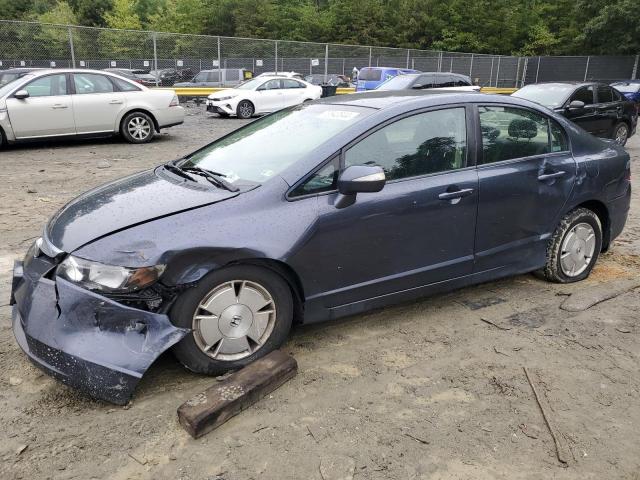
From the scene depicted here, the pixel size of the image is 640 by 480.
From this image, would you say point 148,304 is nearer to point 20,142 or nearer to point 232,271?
point 232,271

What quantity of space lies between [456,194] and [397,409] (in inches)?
58.9

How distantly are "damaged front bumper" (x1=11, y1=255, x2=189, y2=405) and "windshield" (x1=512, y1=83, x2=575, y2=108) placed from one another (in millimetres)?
9953

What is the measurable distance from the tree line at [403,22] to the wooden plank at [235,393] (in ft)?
140

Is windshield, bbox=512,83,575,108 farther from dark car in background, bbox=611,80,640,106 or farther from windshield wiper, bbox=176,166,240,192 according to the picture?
dark car in background, bbox=611,80,640,106

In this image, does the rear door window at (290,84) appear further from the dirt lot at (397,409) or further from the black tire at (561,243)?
the dirt lot at (397,409)

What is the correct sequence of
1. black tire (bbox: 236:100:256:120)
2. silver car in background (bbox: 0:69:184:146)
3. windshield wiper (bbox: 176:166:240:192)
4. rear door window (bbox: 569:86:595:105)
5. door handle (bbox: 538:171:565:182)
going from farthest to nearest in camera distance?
black tire (bbox: 236:100:256:120), rear door window (bbox: 569:86:595:105), silver car in background (bbox: 0:69:184:146), door handle (bbox: 538:171:565:182), windshield wiper (bbox: 176:166:240:192)

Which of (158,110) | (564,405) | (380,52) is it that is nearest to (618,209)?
(564,405)

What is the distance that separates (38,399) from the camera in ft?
9.30

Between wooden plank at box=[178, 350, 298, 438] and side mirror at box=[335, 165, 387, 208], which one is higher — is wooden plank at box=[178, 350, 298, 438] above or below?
below

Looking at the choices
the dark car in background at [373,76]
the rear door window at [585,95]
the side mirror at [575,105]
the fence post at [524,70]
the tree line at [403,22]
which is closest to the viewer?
the side mirror at [575,105]

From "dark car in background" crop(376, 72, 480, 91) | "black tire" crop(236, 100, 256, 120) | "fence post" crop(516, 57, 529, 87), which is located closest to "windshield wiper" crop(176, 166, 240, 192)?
"dark car in background" crop(376, 72, 480, 91)

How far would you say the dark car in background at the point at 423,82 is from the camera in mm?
14750

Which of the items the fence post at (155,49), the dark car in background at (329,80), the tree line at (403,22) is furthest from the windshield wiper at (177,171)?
the tree line at (403,22)

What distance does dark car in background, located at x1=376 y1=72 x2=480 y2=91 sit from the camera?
14.8m
